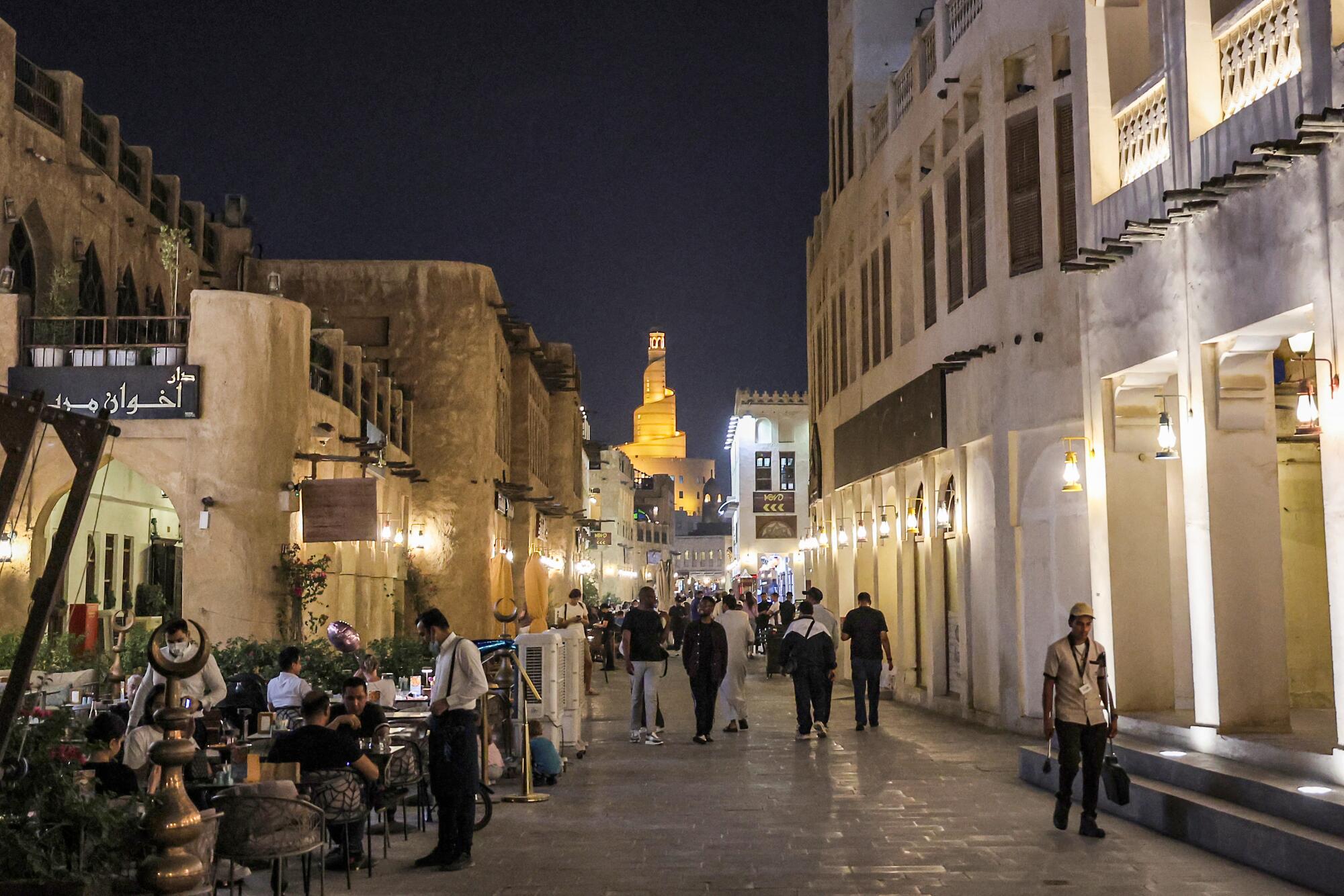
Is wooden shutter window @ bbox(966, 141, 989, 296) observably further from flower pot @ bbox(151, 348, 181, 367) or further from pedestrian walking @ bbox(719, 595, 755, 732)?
flower pot @ bbox(151, 348, 181, 367)

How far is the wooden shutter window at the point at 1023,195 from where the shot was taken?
56.9 ft

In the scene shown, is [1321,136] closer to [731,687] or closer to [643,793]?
[643,793]

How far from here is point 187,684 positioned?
37.2 feet

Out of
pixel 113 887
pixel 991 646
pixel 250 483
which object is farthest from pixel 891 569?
pixel 113 887

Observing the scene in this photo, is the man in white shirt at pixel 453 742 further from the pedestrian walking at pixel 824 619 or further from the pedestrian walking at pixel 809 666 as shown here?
the pedestrian walking at pixel 809 666

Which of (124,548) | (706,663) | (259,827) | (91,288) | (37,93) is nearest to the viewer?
(259,827)

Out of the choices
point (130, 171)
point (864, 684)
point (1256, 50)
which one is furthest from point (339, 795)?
point (130, 171)

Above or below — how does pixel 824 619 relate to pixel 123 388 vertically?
below

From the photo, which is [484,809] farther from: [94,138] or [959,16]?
[94,138]

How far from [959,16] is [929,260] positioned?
3785 mm

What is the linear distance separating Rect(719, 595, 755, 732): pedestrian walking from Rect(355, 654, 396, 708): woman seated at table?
18.5 ft

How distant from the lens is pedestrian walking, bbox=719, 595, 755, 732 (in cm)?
1844

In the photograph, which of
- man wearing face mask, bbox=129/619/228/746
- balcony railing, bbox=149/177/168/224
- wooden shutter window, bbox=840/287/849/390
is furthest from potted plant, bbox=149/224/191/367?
wooden shutter window, bbox=840/287/849/390

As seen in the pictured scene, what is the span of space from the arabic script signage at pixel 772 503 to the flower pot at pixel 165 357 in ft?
155
